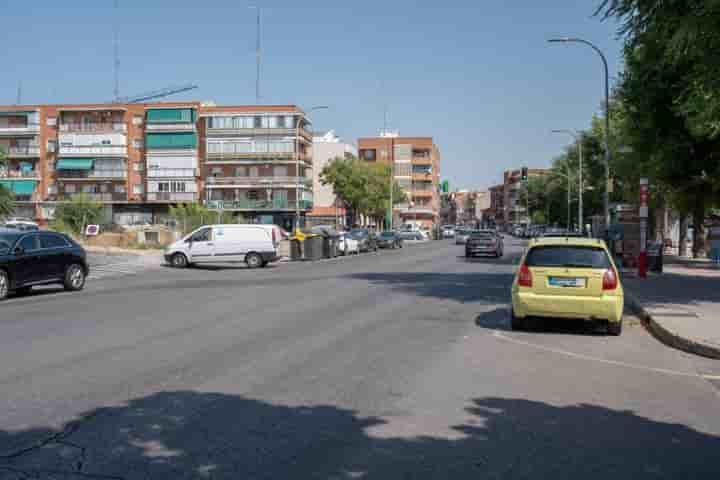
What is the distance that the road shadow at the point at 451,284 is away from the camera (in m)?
18.8

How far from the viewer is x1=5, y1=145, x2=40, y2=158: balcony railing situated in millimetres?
84438

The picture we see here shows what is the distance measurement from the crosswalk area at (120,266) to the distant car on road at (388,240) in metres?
25.7

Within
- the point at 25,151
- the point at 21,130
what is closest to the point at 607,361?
the point at 25,151

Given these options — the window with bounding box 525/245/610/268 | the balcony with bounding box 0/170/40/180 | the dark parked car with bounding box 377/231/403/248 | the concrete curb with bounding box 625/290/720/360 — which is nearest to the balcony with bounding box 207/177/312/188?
the balcony with bounding box 0/170/40/180

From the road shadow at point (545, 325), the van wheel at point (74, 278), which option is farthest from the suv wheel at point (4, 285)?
the road shadow at point (545, 325)

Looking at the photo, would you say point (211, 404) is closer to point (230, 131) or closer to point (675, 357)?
point (675, 357)

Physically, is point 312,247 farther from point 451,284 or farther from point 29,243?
point 29,243

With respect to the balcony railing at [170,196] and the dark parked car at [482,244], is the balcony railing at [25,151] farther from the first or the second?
the dark parked car at [482,244]

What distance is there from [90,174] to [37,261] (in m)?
68.4

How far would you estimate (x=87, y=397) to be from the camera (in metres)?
7.38

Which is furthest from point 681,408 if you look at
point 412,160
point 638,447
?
point 412,160

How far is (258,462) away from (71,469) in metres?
1.21

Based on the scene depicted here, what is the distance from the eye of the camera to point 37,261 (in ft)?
64.5

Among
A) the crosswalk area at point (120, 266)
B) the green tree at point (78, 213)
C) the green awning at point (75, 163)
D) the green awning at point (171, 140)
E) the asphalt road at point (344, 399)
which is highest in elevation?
the green awning at point (171, 140)
